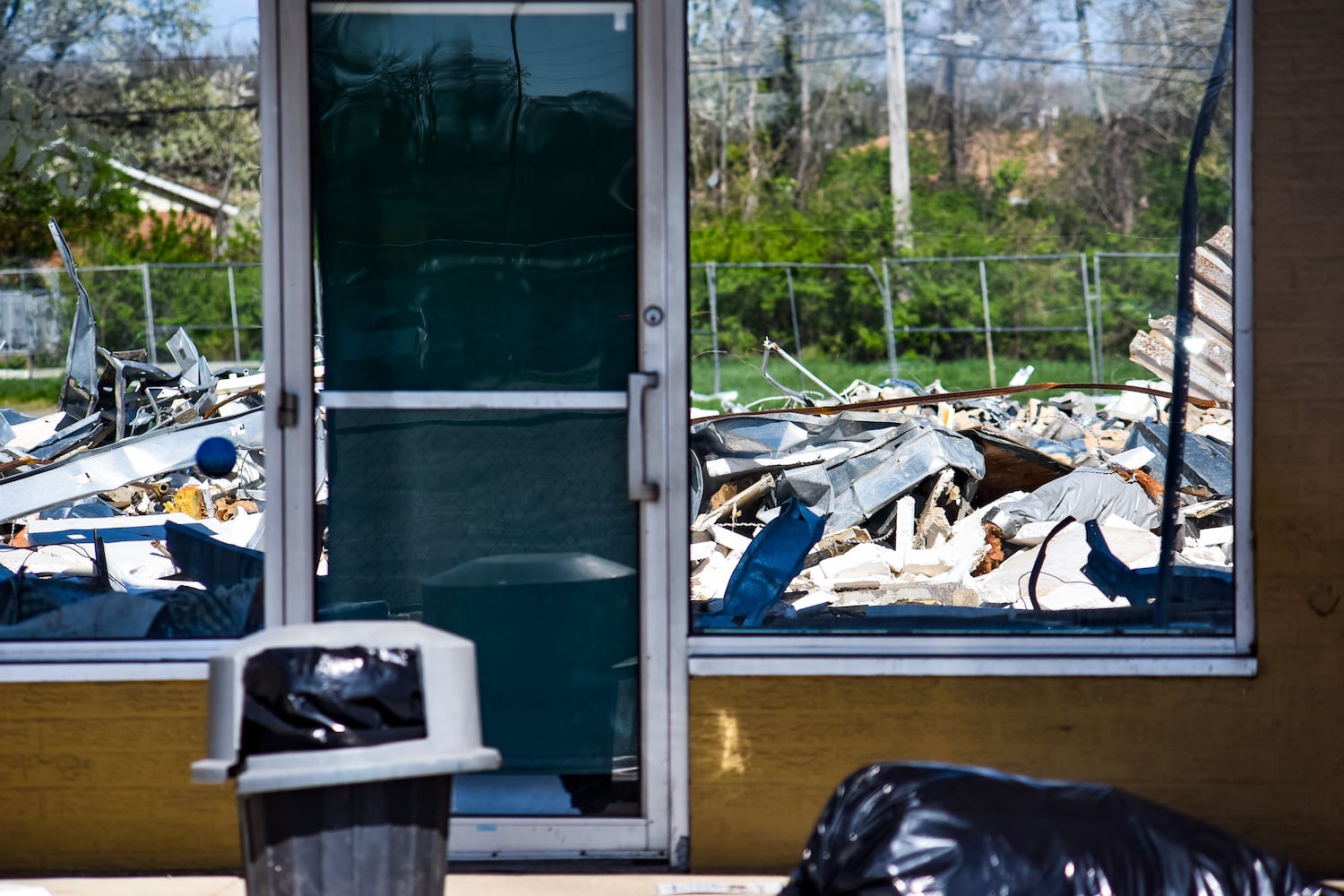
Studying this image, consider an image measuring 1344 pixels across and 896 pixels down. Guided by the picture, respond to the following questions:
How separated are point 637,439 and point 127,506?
19.0ft

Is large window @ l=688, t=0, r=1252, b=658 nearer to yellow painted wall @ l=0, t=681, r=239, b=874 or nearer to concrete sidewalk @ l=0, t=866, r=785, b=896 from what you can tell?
concrete sidewalk @ l=0, t=866, r=785, b=896

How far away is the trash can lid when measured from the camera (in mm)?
3258

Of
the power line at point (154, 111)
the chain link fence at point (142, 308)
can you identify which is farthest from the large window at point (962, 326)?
the chain link fence at point (142, 308)

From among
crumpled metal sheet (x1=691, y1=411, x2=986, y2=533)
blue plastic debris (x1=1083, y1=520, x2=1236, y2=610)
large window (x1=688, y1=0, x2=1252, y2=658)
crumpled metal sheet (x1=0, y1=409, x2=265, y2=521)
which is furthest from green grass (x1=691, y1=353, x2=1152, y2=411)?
blue plastic debris (x1=1083, y1=520, x2=1236, y2=610)

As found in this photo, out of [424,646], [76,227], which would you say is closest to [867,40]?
[76,227]

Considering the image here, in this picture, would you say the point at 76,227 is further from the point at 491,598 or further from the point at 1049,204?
the point at 1049,204

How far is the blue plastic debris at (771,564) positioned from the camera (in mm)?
4367

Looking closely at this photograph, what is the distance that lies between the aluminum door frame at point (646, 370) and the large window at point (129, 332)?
251 mm

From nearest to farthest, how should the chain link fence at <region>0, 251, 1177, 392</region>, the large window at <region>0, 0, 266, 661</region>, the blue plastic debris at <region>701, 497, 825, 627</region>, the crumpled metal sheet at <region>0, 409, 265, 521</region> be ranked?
1. the large window at <region>0, 0, 266, 661</region>
2. the blue plastic debris at <region>701, 497, 825, 627</region>
3. the crumpled metal sheet at <region>0, 409, 265, 521</region>
4. the chain link fence at <region>0, 251, 1177, 392</region>

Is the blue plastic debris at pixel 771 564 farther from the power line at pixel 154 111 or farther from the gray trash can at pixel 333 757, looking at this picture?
the power line at pixel 154 111

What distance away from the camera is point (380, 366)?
323cm

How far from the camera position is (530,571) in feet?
10.7

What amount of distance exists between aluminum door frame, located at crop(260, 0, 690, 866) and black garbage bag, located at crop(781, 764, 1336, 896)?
66 centimetres

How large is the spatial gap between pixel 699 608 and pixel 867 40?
1211cm
